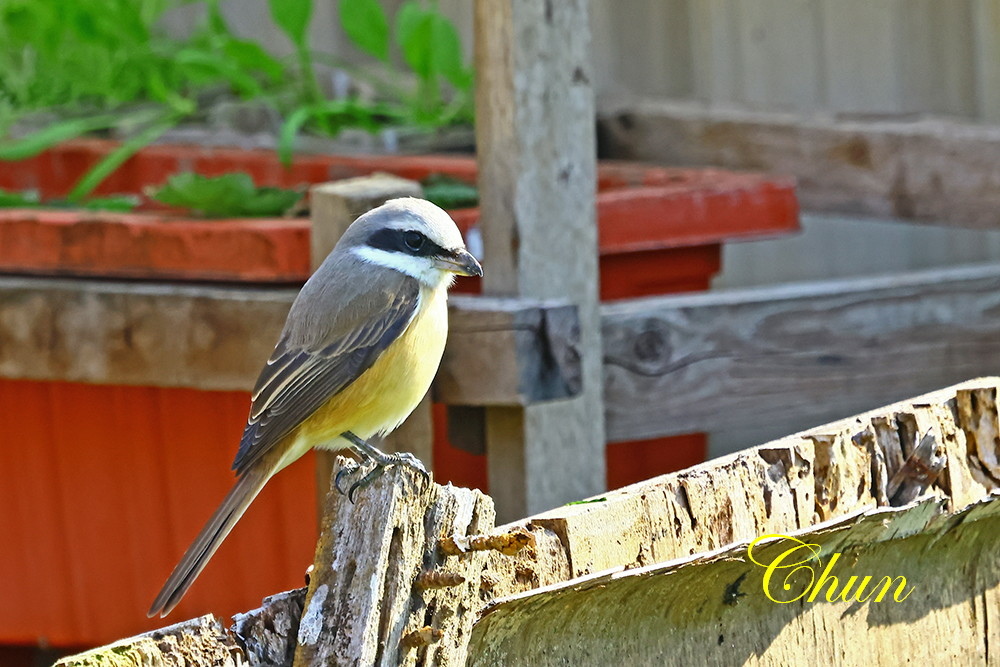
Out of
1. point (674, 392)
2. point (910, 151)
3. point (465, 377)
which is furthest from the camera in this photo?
point (910, 151)

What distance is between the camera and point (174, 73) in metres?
6.13

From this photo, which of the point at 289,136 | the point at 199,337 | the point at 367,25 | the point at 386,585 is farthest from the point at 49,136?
the point at 386,585

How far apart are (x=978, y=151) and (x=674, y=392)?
130 centimetres

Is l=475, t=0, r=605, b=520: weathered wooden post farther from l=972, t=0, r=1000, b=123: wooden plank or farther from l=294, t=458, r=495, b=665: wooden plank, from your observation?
l=972, t=0, r=1000, b=123: wooden plank

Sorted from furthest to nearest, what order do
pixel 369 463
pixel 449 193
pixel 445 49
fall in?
1. pixel 445 49
2. pixel 449 193
3. pixel 369 463

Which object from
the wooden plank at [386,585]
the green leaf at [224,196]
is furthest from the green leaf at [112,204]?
the wooden plank at [386,585]

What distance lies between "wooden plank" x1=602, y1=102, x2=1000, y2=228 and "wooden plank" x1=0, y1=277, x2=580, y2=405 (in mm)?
1625

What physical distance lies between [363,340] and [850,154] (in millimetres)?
2158

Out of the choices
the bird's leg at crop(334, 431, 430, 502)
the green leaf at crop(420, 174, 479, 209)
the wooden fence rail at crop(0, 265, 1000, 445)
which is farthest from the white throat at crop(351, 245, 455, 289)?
the green leaf at crop(420, 174, 479, 209)

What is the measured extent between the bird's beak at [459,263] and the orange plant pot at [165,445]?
0.71 meters

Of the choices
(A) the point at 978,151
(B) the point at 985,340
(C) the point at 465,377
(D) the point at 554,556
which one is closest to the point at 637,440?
(C) the point at 465,377

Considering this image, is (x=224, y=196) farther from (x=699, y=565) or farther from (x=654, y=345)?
(x=699, y=565)

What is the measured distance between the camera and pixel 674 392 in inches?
152

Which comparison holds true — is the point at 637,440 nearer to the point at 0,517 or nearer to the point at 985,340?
the point at 985,340
